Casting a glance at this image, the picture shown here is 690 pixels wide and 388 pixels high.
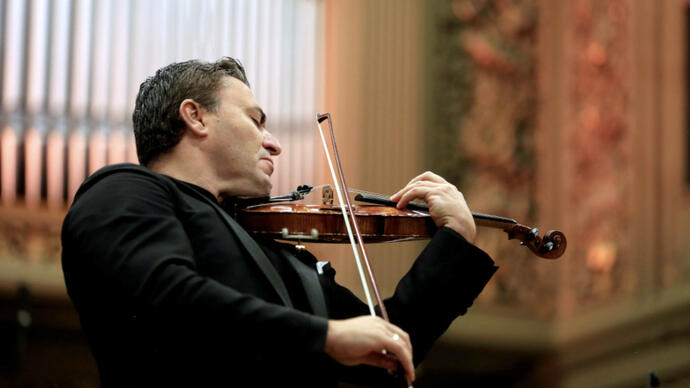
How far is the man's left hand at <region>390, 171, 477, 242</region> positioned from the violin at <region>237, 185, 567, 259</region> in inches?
1.4

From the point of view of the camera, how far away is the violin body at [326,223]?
1655 millimetres

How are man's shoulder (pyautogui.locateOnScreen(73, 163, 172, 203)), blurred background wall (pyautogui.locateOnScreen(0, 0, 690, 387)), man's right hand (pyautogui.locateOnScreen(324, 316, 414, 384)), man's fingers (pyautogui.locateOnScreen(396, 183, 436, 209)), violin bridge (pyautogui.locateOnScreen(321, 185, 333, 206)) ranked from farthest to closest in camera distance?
blurred background wall (pyautogui.locateOnScreen(0, 0, 690, 387)) < violin bridge (pyautogui.locateOnScreen(321, 185, 333, 206)) < man's fingers (pyautogui.locateOnScreen(396, 183, 436, 209)) < man's shoulder (pyautogui.locateOnScreen(73, 163, 172, 203)) < man's right hand (pyautogui.locateOnScreen(324, 316, 414, 384))

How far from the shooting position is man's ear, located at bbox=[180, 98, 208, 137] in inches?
66.2

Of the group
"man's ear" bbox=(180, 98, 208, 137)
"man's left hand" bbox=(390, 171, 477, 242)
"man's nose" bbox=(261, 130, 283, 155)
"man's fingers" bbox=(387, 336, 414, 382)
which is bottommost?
"man's fingers" bbox=(387, 336, 414, 382)

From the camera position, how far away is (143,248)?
132 cm

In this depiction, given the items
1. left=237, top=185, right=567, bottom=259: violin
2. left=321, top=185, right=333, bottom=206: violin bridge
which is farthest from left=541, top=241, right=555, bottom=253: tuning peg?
left=321, top=185, right=333, bottom=206: violin bridge

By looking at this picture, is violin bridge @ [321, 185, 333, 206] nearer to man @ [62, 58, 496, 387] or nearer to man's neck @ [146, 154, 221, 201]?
man @ [62, 58, 496, 387]

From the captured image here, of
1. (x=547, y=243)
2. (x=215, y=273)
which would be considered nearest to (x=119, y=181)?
(x=215, y=273)

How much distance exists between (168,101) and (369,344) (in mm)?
674

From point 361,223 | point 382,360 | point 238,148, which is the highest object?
point 238,148

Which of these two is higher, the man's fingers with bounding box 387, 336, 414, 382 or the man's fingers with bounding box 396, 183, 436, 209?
the man's fingers with bounding box 396, 183, 436, 209

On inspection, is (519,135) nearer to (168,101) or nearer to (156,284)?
(168,101)

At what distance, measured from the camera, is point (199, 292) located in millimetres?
1283

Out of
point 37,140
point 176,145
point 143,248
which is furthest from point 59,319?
point 143,248
